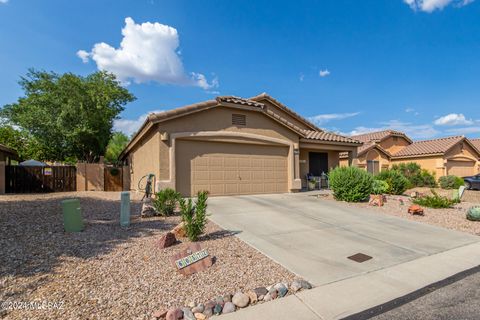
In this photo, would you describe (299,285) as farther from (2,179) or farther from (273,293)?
(2,179)

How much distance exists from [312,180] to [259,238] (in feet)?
36.1

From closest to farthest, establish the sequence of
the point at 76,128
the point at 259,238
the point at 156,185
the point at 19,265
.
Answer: the point at 19,265, the point at 259,238, the point at 156,185, the point at 76,128

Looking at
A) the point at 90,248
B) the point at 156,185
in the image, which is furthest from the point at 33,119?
the point at 90,248

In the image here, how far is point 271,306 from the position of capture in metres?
3.43

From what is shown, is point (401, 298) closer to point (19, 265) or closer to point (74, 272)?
point (74, 272)

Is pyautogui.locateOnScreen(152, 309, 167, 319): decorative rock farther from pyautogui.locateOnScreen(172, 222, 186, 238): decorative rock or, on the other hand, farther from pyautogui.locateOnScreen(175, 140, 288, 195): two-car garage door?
pyautogui.locateOnScreen(175, 140, 288, 195): two-car garage door

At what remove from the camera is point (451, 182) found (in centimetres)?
2064

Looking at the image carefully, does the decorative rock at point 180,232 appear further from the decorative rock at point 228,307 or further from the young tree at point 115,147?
the young tree at point 115,147

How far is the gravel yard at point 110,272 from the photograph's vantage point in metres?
3.34

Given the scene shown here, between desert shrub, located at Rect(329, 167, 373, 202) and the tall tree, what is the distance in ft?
53.4

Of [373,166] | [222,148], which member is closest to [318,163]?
[222,148]

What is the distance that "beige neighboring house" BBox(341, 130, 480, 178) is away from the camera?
22891 millimetres

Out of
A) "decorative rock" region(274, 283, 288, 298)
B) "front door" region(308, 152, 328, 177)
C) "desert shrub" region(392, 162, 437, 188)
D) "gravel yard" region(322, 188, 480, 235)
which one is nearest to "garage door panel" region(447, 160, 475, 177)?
"desert shrub" region(392, 162, 437, 188)

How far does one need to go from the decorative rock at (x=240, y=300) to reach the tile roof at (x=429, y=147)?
2571 centimetres
